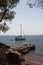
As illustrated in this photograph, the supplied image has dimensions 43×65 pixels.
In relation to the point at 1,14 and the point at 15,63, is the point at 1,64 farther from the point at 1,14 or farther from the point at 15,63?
the point at 1,14

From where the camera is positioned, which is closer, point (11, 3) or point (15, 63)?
point (15, 63)

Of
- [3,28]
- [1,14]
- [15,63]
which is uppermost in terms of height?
[1,14]

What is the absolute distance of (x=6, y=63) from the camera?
23.0 m

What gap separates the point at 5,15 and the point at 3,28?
75.5 inches

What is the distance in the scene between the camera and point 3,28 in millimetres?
30219

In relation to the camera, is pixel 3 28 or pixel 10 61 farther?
pixel 3 28

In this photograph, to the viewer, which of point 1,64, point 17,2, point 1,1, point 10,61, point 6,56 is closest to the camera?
point 1,64

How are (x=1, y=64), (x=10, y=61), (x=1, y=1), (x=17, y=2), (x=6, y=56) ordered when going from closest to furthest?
(x=1, y=64) < (x=10, y=61) < (x=6, y=56) < (x=1, y=1) < (x=17, y=2)

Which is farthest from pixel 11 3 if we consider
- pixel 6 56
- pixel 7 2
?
pixel 6 56

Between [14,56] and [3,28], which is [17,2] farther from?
[14,56]

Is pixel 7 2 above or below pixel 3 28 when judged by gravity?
above

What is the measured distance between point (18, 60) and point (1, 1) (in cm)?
803

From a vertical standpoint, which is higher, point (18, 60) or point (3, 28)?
point (3, 28)

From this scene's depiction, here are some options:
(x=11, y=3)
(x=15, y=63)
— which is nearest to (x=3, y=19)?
(x=11, y=3)
